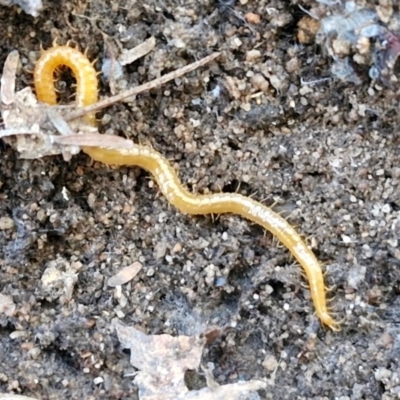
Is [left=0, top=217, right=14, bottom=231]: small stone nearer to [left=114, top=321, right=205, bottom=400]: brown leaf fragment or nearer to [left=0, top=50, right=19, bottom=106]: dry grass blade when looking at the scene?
[left=0, top=50, right=19, bottom=106]: dry grass blade

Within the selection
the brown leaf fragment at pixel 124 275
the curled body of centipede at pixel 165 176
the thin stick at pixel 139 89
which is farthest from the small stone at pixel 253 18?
the brown leaf fragment at pixel 124 275

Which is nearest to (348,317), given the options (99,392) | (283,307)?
(283,307)

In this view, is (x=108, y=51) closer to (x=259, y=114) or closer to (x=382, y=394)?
(x=259, y=114)

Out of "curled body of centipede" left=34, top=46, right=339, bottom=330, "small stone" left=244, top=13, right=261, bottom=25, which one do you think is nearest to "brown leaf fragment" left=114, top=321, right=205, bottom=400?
"curled body of centipede" left=34, top=46, right=339, bottom=330

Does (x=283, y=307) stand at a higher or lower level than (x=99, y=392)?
higher

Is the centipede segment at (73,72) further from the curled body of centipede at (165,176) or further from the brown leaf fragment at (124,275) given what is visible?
the brown leaf fragment at (124,275)

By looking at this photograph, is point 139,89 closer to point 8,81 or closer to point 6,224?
point 8,81
